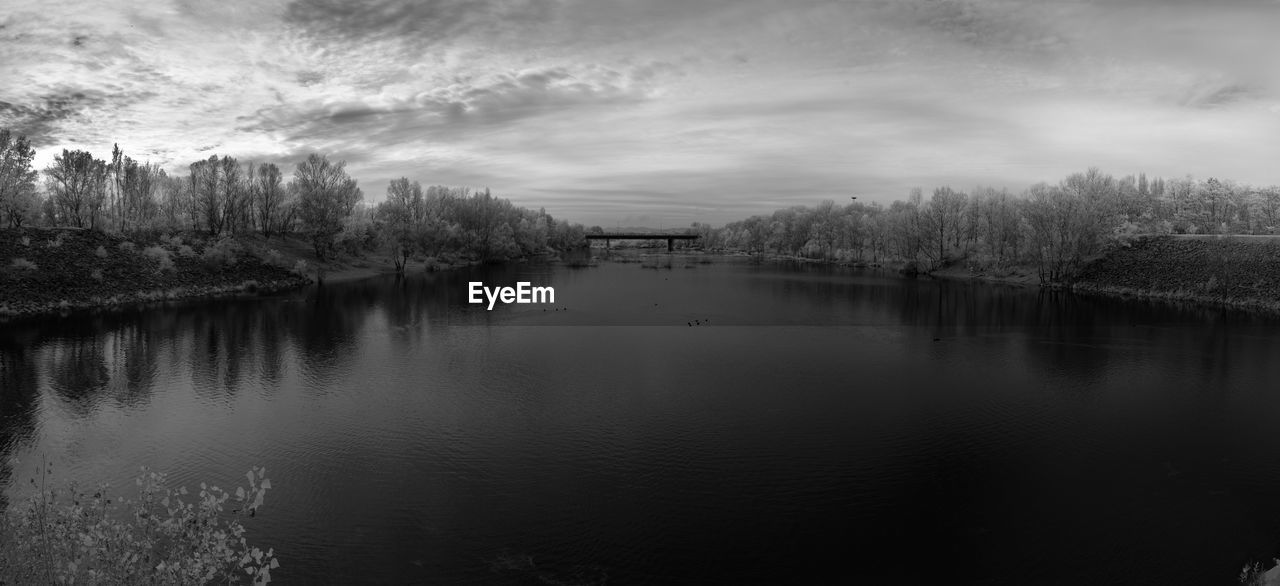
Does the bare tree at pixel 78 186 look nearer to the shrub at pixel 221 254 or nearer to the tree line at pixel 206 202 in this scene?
the tree line at pixel 206 202

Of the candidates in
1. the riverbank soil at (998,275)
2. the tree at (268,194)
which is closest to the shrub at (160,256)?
the tree at (268,194)

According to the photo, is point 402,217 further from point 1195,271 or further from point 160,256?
point 1195,271

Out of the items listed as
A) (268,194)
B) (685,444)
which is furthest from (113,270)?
(685,444)

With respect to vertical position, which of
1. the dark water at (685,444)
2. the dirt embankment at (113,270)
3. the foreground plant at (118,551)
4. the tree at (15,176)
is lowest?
the dark water at (685,444)

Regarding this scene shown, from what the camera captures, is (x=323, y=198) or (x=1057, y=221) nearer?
(x=1057, y=221)

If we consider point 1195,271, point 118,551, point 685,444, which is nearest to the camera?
point 118,551

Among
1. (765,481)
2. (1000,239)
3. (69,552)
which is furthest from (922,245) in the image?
(69,552)
